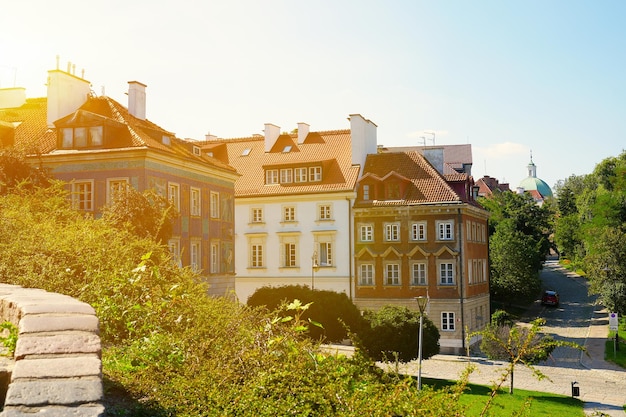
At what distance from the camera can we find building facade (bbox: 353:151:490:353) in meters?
46.3

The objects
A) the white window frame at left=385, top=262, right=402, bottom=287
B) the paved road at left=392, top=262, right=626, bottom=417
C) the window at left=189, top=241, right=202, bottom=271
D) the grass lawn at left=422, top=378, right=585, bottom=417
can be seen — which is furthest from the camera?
the white window frame at left=385, top=262, right=402, bottom=287

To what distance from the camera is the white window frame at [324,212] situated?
49.4 meters

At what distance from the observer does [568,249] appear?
9125cm

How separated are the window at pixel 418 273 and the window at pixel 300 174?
1016 cm

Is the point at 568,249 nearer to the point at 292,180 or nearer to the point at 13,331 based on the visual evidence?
the point at 292,180

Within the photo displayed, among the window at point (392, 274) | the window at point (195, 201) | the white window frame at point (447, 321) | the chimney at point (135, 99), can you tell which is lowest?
the white window frame at point (447, 321)

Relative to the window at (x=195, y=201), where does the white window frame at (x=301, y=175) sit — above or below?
above

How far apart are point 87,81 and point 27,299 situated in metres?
33.5

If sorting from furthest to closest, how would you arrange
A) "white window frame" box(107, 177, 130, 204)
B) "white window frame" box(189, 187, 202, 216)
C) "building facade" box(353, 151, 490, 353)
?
"building facade" box(353, 151, 490, 353)
"white window frame" box(189, 187, 202, 216)
"white window frame" box(107, 177, 130, 204)

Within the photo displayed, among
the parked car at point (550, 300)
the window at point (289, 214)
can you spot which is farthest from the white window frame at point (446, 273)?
the parked car at point (550, 300)

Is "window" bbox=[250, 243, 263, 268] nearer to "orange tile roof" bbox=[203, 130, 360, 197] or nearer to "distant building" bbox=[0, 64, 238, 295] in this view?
"orange tile roof" bbox=[203, 130, 360, 197]

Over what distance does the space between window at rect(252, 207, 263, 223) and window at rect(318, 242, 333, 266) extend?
501cm

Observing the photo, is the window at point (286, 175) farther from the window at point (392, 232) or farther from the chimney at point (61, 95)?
the chimney at point (61, 95)

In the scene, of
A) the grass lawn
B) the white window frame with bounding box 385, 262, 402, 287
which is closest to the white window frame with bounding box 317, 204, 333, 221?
the white window frame with bounding box 385, 262, 402, 287
